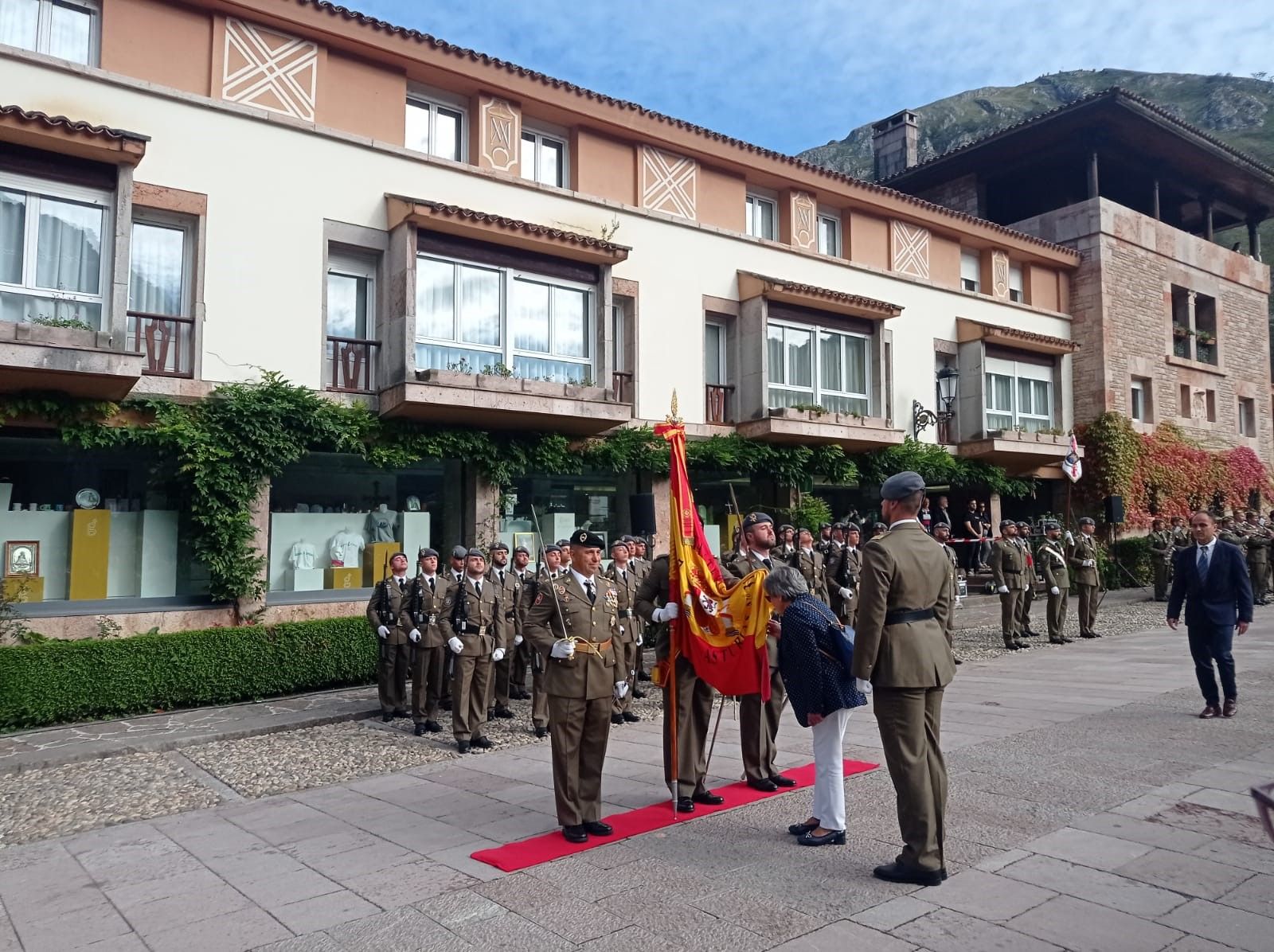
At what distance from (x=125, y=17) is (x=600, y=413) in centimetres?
869

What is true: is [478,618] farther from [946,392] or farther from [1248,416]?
[1248,416]

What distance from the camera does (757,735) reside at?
6.71 meters

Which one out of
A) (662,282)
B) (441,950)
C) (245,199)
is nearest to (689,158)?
(662,282)

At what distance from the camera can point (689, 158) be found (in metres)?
18.4

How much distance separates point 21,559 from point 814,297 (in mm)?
14589

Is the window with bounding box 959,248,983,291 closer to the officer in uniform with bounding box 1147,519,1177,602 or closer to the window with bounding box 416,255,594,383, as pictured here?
the officer in uniform with bounding box 1147,519,1177,602

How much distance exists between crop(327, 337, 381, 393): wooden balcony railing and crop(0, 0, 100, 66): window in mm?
4875

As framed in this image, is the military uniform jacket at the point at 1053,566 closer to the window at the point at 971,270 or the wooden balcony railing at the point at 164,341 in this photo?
the window at the point at 971,270

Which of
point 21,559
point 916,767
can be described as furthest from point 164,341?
point 916,767

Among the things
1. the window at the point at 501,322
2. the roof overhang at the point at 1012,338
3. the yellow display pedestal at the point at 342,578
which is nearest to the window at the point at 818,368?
the roof overhang at the point at 1012,338

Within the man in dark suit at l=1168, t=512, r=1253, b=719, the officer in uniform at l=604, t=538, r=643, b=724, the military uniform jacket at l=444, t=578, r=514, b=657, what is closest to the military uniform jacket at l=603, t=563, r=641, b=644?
the officer in uniform at l=604, t=538, r=643, b=724

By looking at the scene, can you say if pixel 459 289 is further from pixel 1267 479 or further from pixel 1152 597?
pixel 1267 479

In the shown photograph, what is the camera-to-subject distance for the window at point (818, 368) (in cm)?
1934

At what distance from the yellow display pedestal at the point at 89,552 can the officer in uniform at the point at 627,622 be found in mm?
6714
